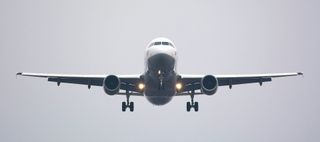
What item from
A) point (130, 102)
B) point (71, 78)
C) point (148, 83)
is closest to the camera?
point (148, 83)

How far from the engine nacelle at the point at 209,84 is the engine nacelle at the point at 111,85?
5510 millimetres

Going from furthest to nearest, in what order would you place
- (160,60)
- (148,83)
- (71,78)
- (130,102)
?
1. (130,102)
2. (71,78)
3. (148,83)
4. (160,60)

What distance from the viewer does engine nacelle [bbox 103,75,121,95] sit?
1425 inches

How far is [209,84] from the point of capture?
36.8 meters

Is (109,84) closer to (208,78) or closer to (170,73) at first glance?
(170,73)

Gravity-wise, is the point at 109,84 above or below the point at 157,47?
below

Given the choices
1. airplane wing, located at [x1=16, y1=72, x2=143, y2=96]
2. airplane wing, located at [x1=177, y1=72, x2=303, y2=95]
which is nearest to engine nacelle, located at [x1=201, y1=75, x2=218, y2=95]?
airplane wing, located at [x1=177, y1=72, x2=303, y2=95]

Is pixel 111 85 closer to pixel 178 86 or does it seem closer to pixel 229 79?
pixel 178 86

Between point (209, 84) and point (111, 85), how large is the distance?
6348 mm

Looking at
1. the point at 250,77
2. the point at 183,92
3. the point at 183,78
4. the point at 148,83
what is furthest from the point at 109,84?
the point at 250,77

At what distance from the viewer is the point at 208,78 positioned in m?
36.9

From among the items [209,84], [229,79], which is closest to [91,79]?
[209,84]

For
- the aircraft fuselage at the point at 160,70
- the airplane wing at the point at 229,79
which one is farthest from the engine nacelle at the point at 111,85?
the airplane wing at the point at 229,79

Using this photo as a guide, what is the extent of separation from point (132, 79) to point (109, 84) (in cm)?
369
